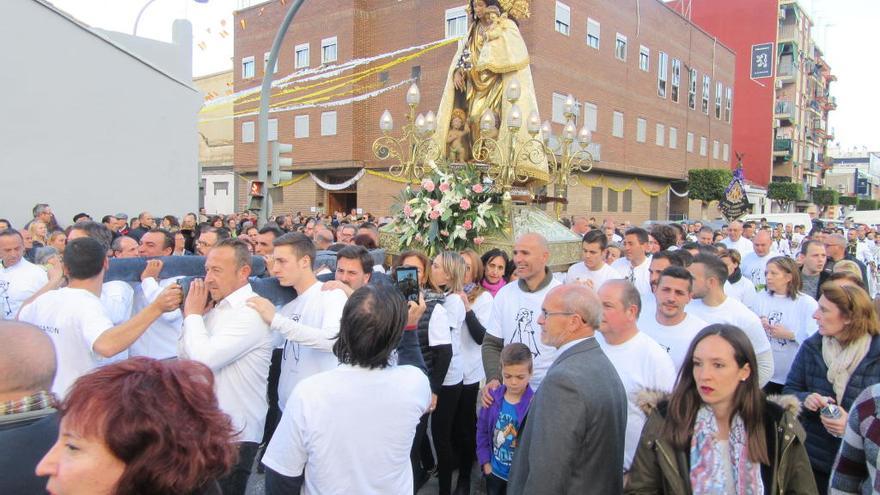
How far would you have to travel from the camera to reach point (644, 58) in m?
31.5

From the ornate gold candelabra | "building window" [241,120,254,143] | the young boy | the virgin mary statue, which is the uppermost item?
"building window" [241,120,254,143]

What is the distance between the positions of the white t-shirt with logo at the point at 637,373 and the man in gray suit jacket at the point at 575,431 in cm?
52

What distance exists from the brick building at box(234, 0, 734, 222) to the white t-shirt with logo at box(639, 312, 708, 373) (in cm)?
2097

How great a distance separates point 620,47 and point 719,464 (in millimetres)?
30122

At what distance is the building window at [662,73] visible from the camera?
32875mm

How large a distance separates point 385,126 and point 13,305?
4.41 meters

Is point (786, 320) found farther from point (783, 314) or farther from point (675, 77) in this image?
point (675, 77)

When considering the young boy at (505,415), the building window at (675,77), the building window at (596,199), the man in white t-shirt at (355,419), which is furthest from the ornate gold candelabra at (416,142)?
the building window at (675,77)

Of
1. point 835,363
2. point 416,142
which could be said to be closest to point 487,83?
point 416,142

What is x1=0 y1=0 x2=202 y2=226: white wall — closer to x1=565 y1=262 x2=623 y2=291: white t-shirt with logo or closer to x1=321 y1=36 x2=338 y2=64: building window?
x1=565 y1=262 x2=623 y2=291: white t-shirt with logo

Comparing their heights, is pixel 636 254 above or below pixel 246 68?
below

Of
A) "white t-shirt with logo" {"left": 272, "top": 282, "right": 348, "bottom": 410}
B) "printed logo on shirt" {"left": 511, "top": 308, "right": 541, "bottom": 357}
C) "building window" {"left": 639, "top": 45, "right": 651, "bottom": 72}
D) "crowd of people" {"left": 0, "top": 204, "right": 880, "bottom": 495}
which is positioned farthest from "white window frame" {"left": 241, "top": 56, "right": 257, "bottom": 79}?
"white t-shirt with logo" {"left": 272, "top": 282, "right": 348, "bottom": 410}

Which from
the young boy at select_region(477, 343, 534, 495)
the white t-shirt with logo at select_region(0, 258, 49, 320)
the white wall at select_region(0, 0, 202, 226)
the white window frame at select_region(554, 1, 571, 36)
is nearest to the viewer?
the young boy at select_region(477, 343, 534, 495)

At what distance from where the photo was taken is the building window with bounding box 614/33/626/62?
2938 centimetres
